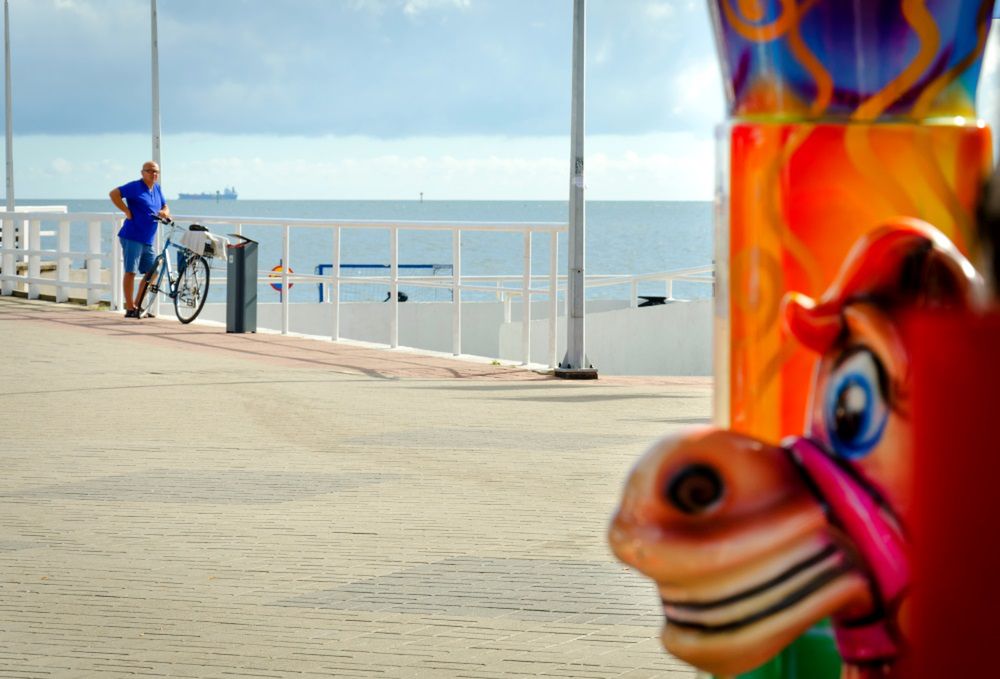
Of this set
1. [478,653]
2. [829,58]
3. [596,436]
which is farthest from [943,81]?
[596,436]

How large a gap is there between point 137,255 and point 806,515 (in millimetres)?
17669

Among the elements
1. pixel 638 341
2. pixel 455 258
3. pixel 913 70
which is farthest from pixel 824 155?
pixel 638 341

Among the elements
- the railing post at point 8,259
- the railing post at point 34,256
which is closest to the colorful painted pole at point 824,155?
the railing post at point 34,256

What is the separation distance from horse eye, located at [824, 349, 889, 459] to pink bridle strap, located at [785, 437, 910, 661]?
0.06ft

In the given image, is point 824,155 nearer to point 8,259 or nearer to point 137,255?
point 137,255

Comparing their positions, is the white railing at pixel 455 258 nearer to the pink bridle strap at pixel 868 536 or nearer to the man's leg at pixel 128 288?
the man's leg at pixel 128 288

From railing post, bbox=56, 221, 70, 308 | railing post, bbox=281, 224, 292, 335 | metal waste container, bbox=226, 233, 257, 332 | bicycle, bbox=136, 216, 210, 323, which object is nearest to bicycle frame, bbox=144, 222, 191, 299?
bicycle, bbox=136, 216, 210, 323

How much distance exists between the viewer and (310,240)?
154 metres

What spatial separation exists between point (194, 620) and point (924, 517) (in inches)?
174

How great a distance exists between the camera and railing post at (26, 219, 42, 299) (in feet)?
70.7

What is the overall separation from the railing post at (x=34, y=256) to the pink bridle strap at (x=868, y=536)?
2149cm

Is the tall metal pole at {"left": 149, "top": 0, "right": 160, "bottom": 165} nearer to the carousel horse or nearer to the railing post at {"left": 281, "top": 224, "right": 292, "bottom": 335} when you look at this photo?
the railing post at {"left": 281, "top": 224, "right": 292, "bottom": 335}

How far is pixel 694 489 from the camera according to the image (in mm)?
928

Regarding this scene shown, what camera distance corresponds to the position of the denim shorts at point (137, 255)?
58.5ft
